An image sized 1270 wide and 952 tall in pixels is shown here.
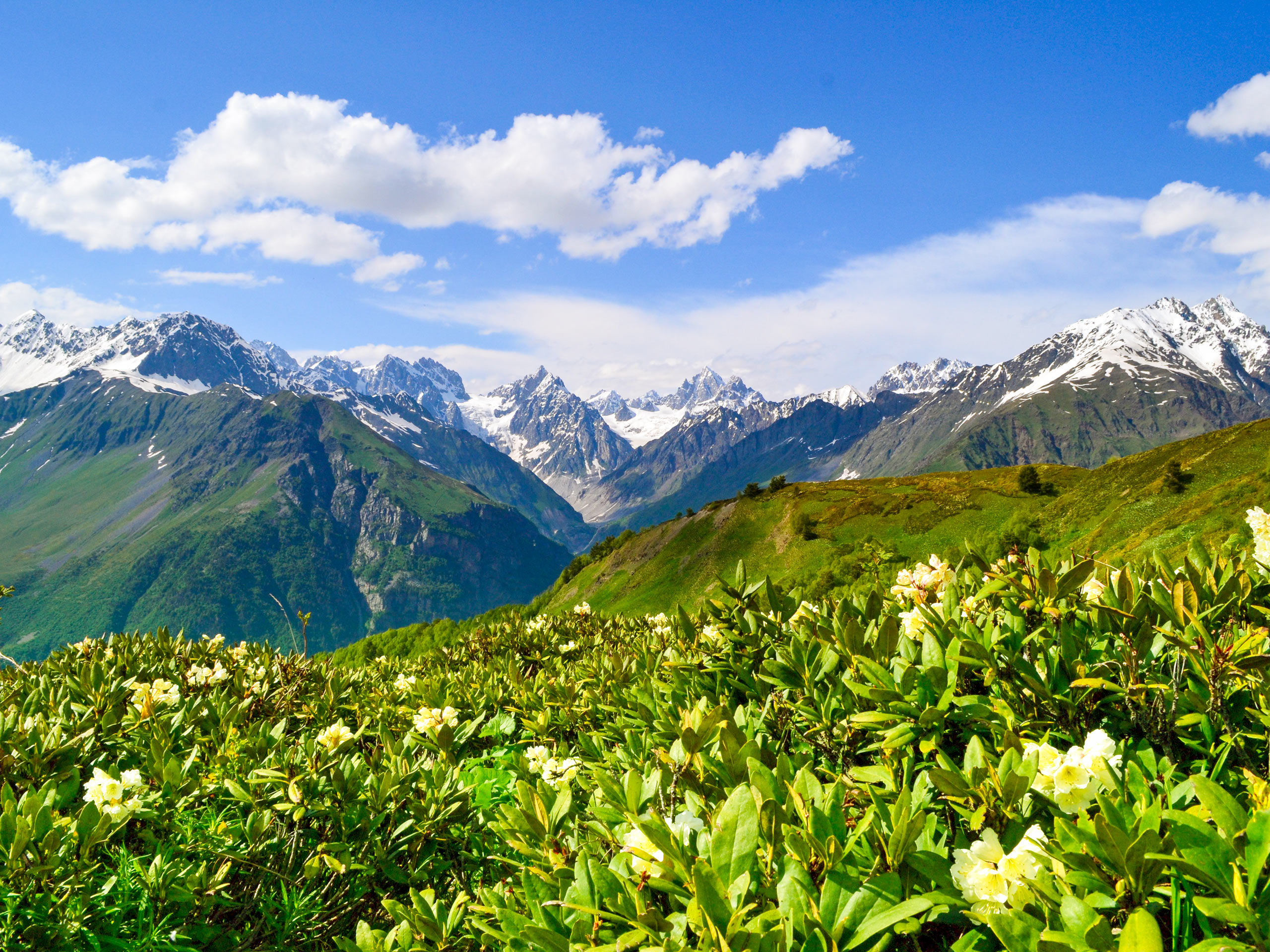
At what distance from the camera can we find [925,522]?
51.8 meters

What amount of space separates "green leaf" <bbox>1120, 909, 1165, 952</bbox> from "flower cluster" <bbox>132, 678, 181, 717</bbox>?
19.7 ft

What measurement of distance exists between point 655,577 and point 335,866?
61760mm

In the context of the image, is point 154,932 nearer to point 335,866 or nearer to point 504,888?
point 335,866

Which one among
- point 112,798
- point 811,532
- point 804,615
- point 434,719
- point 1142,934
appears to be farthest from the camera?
point 811,532

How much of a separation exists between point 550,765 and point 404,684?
138 inches

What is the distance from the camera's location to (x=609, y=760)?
370 cm

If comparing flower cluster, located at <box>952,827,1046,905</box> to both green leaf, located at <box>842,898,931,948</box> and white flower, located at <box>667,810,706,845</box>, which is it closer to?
green leaf, located at <box>842,898,931,948</box>

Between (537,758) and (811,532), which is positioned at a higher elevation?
(537,758)

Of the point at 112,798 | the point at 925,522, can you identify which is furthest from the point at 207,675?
the point at 925,522

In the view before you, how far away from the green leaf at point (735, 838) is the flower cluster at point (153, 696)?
493 centimetres

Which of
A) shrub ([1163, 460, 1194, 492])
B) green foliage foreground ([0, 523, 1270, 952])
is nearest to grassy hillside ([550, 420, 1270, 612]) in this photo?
shrub ([1163, 460, 1194, 492])

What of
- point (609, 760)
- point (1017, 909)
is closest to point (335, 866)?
point (609, 760)

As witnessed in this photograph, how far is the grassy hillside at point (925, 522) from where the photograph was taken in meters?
27.6

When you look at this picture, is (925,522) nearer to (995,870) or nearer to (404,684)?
(404,684)
